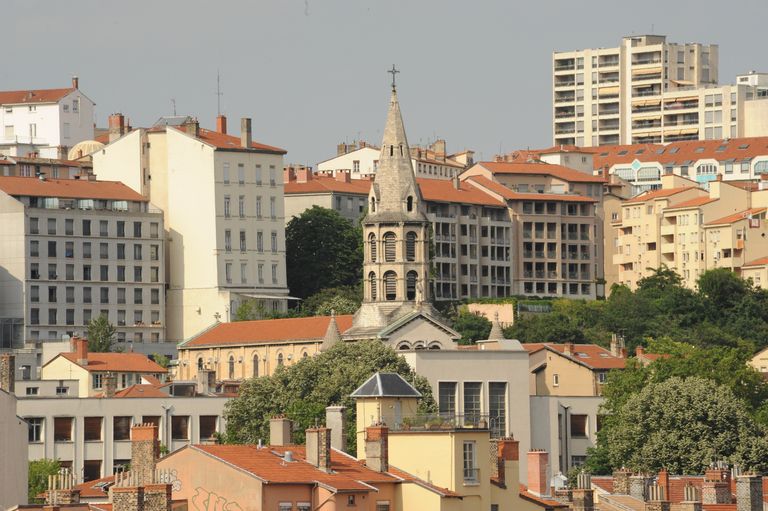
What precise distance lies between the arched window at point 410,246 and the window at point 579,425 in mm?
16249

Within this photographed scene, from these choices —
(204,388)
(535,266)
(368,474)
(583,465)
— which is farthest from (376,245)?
(368,474)

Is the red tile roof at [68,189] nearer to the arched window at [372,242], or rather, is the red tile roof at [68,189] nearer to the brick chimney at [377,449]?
the arched window at [372,242]

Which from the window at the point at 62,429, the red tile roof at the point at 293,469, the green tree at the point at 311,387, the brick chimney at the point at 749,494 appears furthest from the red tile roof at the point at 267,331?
the red tile roof at the point at 293,469

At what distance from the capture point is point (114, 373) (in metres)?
127

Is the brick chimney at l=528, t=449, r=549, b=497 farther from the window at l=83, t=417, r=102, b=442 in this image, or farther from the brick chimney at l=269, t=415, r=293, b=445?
the window at l=83, t=417, r=102, b=442

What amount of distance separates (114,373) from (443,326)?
15.7m

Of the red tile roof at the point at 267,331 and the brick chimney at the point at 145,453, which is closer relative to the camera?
the brick chimney at the point at 145,453

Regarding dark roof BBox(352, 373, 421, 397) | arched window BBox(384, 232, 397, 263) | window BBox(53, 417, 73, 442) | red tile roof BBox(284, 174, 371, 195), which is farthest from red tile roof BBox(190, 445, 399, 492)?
red tile roof BBox(284, 174, 371, 195)

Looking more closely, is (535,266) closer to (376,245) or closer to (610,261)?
(610,261)

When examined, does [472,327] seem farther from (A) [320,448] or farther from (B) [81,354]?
(A) [320,448]

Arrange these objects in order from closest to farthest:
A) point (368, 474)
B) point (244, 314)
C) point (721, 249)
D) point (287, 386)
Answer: point (368, 474) < point (287, 386) < point (244, 314) < point (721, 249)

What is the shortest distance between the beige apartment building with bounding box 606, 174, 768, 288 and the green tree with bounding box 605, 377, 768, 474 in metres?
86.0

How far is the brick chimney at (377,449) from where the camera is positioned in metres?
55.4

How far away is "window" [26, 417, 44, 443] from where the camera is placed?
10428 cm
